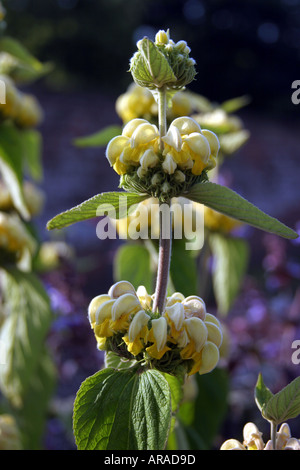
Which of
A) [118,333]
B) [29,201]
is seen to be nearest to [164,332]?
[118,333]

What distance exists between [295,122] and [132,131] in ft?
20.6

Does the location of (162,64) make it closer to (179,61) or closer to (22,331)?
(179,61)

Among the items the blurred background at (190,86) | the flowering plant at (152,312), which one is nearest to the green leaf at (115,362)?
the flowering plant at (152,312)

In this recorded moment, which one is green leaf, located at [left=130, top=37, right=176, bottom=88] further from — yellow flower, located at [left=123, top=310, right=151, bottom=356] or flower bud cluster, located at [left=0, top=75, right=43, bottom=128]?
flower bud cluster, located at [left=0, top=75, right=43, bottom=128]

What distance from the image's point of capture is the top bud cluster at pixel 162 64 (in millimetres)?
341

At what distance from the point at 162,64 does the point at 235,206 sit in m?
0.10

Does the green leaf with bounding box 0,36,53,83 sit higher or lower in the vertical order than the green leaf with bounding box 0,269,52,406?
higher

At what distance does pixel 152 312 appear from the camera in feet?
1.22

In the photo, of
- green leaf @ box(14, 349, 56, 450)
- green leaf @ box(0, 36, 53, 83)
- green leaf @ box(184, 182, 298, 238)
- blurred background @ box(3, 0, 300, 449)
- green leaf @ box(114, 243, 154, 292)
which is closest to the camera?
green leaf @ box(184, 182, 298, 238)

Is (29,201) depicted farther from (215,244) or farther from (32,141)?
(215,244)

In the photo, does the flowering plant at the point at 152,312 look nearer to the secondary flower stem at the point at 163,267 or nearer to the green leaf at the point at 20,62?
the secondary flower stem at the point at 163,267

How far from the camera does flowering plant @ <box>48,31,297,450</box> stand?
35cm

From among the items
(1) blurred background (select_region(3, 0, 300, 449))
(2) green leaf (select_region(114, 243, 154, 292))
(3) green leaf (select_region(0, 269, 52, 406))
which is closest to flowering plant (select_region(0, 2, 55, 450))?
(3) green leaf (select_region(0, 269, 52, 406))

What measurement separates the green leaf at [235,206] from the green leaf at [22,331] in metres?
0.46
